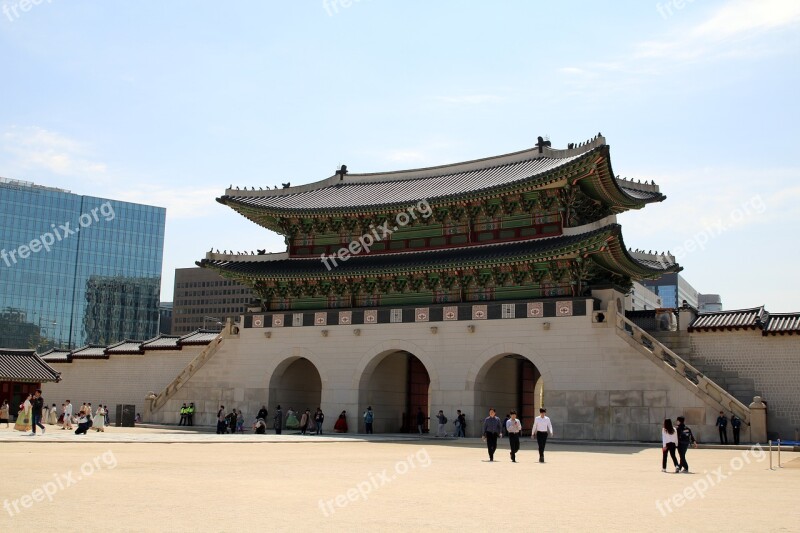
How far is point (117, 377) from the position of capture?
50.8 meters

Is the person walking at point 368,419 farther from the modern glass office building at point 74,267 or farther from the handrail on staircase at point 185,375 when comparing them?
the modern glass office building at point 74,267

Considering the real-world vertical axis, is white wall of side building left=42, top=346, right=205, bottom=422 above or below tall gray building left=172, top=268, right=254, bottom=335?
below

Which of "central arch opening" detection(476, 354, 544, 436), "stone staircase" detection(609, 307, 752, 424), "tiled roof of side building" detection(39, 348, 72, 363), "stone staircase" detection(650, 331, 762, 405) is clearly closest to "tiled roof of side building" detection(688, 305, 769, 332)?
"stone staircase" detection(650, 331, 762, 405)

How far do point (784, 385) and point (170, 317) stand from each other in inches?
6333

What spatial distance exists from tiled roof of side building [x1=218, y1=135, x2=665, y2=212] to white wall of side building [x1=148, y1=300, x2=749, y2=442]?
665cm

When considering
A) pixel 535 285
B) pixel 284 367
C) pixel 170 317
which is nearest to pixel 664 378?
pixel 535 285

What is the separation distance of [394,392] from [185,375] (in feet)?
40.3

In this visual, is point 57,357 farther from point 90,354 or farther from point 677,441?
point 677,441

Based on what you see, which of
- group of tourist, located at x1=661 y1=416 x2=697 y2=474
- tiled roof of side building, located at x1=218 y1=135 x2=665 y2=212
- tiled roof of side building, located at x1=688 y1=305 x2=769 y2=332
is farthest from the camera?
tiled roof of side building, located at x1=218 y1=135 x2=665 y2=212

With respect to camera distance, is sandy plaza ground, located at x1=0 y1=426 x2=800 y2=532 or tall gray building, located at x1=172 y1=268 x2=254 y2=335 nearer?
sandy plaza ground, located at x1=0 y1=426 x2=800 y2=532

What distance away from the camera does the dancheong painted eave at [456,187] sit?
3753cm

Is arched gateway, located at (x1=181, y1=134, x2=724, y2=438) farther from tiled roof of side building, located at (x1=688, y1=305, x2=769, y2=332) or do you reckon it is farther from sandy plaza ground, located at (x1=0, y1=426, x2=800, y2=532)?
sandy plaza ground, located at (x1=0, y1=426, x2=800, y2=532)

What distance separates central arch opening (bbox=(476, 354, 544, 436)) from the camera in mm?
40812

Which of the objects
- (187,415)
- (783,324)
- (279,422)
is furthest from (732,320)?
(187,415)
